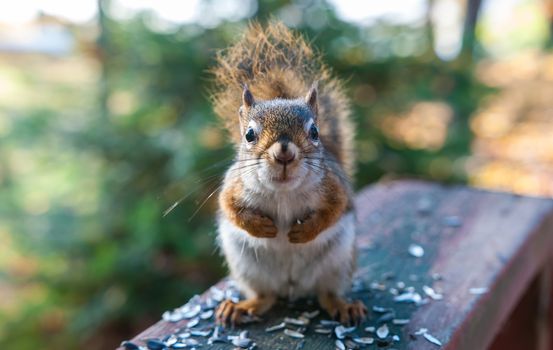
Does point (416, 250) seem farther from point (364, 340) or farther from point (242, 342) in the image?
point (242, 342)

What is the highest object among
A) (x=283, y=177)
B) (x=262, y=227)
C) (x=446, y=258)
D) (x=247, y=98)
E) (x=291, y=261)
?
(x=247, y=98)

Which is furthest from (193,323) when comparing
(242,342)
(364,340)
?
(364,340)

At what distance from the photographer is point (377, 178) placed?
2791mm

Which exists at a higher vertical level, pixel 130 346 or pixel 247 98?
pixel 247 98

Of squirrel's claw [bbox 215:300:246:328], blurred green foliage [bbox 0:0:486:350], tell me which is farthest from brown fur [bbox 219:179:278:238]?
blurred green foliage [bbox 0:0:486:350]

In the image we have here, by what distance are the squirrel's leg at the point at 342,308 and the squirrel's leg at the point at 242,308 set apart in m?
0.13

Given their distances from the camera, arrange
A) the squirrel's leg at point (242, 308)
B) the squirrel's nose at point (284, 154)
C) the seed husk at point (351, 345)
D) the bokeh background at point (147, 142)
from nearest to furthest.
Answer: the squirrel's nose at point (284, 154)
the seed husk at point (351, 345)
the squirrel's leg at point (242, 308)
the bokeh background at point (147, 142)

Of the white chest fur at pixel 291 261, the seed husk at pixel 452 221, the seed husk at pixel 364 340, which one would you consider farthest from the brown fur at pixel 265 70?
the seed husk at pixel 452 221

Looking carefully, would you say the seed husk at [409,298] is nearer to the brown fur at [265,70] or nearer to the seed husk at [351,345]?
the seed husk at [351,345]

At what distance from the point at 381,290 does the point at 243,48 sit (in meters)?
0.71

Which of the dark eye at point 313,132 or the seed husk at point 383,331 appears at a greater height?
the dark eye at point 313,132

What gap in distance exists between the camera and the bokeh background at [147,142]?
7.95 ft

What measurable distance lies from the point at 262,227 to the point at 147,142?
162 centimetres

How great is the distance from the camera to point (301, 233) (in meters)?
1.08
